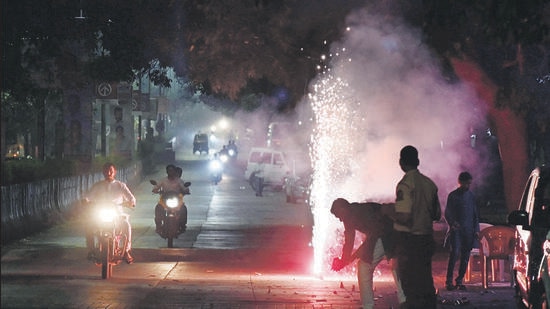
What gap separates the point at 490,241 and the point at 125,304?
5823 mm

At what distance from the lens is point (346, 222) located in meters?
10.8

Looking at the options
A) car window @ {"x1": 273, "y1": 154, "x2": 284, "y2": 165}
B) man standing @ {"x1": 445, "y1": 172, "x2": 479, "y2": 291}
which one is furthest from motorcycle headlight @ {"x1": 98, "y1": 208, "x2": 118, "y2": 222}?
car window @ {"x1": 273, "y1": 154, "x2": 284, "y2": 165}

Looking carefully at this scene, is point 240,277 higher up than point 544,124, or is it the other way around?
point 544,124

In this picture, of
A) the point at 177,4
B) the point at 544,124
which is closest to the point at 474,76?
the point at 544,124

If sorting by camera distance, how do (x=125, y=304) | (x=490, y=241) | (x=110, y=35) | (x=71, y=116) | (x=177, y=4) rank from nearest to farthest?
1. (x=125, y=304)
2. (x=490, y=241)
3. (x=110, y=35)
4. (x=177, y=4)
5. (x=71, y=116)

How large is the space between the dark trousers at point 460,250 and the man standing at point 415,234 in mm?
4328

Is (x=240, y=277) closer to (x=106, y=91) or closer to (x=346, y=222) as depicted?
(x=346, y=222)

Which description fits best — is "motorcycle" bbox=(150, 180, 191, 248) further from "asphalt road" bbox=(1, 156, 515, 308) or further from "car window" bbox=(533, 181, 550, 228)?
"car window" bbox=(533, 181, 550, 228)

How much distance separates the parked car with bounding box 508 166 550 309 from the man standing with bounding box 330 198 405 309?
4.39ft

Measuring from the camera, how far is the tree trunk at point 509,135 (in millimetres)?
19797

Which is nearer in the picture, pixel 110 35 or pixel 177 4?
pixel 110 35

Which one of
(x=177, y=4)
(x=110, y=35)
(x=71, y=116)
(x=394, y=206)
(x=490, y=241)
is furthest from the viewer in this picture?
(x=71, y=116)

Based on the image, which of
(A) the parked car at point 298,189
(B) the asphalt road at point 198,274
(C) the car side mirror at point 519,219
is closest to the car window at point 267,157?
(A) the parked car at point 298,189

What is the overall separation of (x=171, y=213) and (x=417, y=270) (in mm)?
Result: 10631
